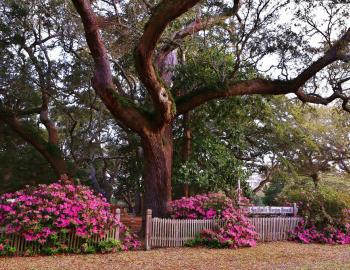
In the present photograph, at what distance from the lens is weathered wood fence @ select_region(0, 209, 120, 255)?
841 cm

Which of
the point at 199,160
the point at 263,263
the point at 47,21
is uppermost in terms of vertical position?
the point at 47,21

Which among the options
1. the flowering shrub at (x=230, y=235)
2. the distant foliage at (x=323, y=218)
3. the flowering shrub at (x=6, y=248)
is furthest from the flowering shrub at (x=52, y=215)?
the distant foliage at (x=323, y=218)

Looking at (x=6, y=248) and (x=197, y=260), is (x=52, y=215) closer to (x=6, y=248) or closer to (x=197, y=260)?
(x=6, y=248)

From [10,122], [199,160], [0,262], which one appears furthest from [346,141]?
[0,262]

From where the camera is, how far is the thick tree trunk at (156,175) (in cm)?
1152

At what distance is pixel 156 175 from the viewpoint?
38.1 ft

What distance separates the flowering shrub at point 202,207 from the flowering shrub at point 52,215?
2.18m

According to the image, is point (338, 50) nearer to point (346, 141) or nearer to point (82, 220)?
point (82, 220)

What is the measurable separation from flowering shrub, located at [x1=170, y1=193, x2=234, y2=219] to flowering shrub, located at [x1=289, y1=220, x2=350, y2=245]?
2317 millimetres

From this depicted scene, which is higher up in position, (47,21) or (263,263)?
(47,21)

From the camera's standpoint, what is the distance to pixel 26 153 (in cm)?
2017

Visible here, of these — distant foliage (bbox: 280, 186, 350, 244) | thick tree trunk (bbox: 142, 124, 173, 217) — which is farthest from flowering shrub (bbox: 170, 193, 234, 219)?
distant foliage (bbox: 280, 186, 350, 244)

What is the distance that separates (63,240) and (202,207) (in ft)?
12.4

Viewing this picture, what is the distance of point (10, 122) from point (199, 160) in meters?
7.31
